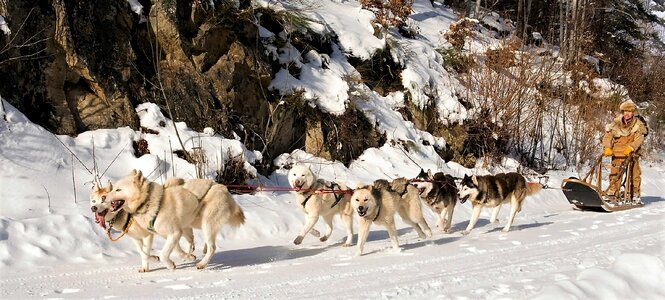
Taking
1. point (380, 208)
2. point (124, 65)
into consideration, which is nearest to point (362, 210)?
point (380, 208)

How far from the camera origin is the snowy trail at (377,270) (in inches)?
168

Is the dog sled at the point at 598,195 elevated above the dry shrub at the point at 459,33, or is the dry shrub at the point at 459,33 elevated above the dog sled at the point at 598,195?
the dry shrub at the point at 459,33

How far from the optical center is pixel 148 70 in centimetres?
948

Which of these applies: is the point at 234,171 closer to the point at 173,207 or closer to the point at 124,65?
the point at 124,65

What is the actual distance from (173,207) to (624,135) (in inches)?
355

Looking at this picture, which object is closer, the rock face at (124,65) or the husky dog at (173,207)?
the husky dog at (173,207)

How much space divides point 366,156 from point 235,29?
382cm

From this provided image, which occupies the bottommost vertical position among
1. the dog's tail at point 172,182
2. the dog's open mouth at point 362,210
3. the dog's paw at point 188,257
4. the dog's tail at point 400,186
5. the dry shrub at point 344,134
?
the dry shrub at point 344,134

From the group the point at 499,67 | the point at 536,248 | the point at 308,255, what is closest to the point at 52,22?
the point at 308,255

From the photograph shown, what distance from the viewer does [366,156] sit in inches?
453

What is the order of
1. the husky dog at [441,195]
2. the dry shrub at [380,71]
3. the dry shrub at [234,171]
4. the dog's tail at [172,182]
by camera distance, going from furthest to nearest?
the dry shrub at [380,71] < the dry shrub at [234,171] < the husky dog at [441,195] < the dog's tail at [172,182]

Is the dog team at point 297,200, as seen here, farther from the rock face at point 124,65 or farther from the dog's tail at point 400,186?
the rock face at point 124,65

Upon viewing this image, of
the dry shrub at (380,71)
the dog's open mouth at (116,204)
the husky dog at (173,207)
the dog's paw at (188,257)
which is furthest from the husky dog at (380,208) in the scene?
the dry shrub at (380,71)

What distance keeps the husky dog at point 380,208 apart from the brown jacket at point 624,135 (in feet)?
18.6
